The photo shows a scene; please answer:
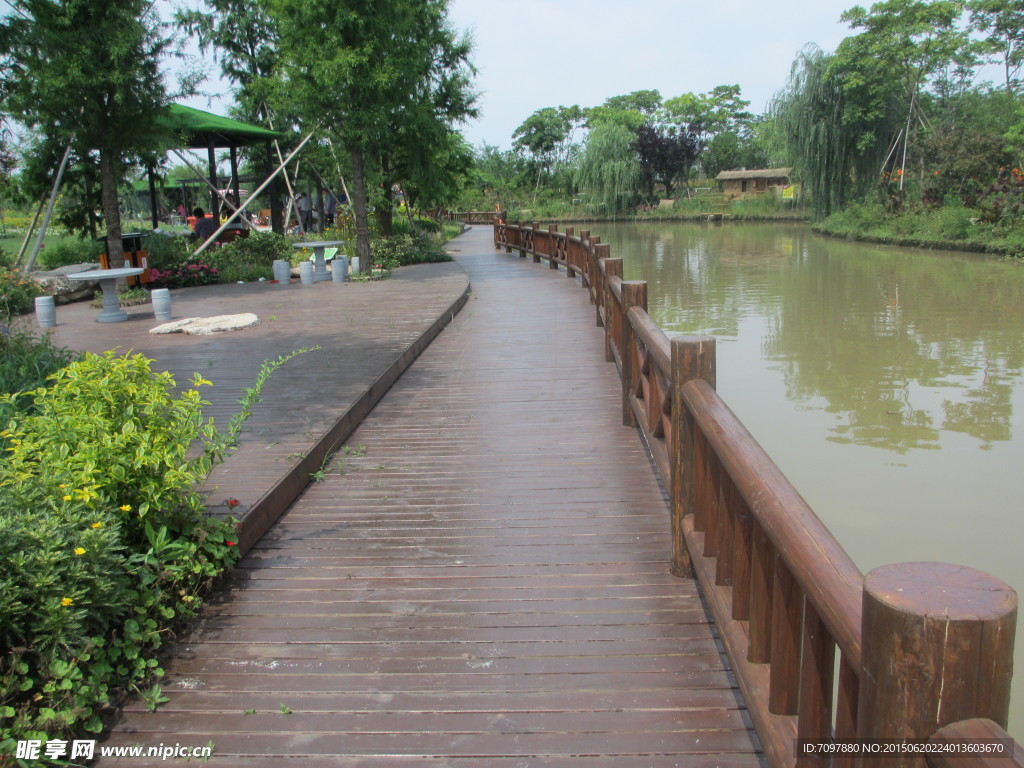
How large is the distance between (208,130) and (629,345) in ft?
46.6

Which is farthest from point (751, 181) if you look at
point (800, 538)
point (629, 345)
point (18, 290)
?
point (800, 538)

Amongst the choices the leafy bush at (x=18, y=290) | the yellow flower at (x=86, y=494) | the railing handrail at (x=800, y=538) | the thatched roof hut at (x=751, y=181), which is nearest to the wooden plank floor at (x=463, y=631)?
the yellow flower at (x=86, y=494)

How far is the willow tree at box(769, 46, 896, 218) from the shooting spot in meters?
32.1

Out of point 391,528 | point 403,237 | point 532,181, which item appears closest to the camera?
point 391,528

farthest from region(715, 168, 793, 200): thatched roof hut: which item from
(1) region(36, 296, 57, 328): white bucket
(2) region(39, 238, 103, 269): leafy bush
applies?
(1) region(36, 296, 57, 328): white bucket

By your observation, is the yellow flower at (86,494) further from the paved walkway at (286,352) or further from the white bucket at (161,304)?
the white bucket at (161,304)

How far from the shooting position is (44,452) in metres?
3.06

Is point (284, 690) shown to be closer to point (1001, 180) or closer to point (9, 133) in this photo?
point (9, 133)

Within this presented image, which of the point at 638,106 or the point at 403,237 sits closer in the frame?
the point at 403,237

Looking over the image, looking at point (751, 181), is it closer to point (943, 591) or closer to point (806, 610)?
point (806, 610)

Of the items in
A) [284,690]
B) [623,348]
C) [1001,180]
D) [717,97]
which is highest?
[717,97]

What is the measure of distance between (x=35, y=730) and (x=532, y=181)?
7234 centimetres

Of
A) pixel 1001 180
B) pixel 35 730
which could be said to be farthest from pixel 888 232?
pixel 35 730

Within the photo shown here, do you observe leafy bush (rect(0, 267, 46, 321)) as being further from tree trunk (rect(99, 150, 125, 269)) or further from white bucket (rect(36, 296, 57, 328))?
tree trunk (rect(99, 150, 125, 269))
